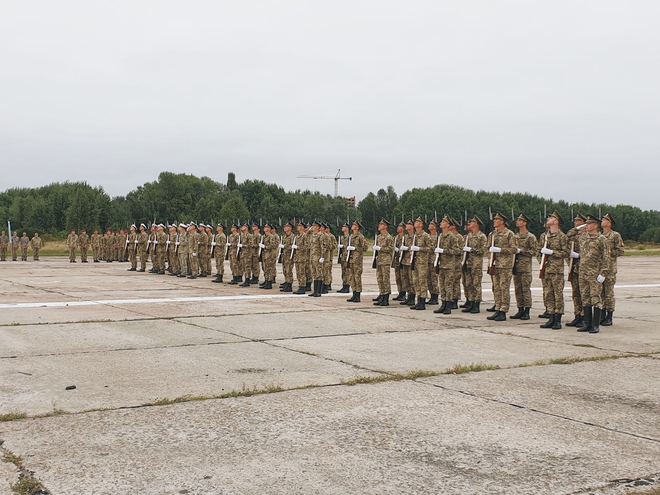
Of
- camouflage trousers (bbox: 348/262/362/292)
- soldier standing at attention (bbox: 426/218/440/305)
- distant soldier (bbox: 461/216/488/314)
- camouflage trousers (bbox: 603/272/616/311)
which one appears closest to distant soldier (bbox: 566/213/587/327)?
camouflage trousers (bbox: 603/272/616/311)

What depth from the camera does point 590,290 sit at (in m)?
10.0

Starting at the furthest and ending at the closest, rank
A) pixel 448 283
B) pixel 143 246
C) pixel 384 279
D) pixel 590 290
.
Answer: pixel 143 246 → pixel 384 279 → pixel 448 283 → pixel 590 290

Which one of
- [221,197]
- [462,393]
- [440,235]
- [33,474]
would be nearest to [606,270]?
[440,235]

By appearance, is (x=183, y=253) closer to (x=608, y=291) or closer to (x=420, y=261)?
(x=420, y=261)

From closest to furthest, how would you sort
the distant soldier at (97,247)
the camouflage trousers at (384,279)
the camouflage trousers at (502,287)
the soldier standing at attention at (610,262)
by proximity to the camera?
the soldier standing at attention at (610,262), the camouflage trousers at (502,287), the camouflage trousers at (384,279), the distant soldier at (97,247)

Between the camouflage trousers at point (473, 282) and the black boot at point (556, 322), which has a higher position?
the camouflage trousers at point (473, 282)

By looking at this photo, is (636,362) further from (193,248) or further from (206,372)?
(193,248)

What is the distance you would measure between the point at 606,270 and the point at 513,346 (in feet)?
8.32

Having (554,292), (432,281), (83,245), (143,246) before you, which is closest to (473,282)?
(432,281)

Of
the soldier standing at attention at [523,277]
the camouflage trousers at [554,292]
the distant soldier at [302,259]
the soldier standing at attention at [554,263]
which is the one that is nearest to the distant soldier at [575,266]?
the soldier standing at attention at [554,263]

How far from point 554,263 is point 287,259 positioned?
26.5 ft

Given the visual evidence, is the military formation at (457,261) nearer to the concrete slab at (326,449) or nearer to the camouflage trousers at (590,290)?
the camouflage trousers at (590,290)

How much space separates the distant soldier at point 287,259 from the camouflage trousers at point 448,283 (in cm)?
524

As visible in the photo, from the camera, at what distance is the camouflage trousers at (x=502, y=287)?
11.3 m
